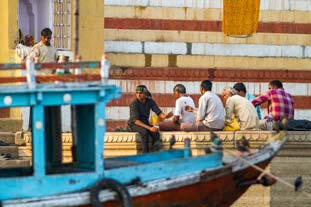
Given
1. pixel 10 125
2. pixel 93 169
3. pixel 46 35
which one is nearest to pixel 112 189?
pixel 93 169

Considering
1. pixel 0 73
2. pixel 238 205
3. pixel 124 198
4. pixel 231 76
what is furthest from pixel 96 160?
pixel 231 76

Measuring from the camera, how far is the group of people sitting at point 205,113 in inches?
754

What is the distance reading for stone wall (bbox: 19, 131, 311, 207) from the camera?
62.3ft

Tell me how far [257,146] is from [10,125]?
4.77 m

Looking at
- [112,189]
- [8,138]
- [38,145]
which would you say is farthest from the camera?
[8,138]

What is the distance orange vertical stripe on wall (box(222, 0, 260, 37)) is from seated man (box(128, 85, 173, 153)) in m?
4.53

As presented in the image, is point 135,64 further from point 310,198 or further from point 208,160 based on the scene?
point 208,160

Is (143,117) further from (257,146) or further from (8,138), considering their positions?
(8,138)

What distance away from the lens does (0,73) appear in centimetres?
2184

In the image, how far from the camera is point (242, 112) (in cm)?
1950

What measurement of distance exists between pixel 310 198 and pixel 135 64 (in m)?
5.09

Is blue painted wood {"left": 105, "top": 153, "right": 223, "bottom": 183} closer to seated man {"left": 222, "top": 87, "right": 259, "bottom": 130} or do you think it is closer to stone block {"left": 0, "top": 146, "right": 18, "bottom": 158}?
seated man {"left": 222, "top": 87, "right": 259, "bottom": 130}

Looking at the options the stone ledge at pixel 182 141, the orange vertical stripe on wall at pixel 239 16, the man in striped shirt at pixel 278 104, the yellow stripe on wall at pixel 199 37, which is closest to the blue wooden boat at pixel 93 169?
the stone ledge at pixel 182 141

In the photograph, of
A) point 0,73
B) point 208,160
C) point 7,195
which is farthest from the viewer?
point 0,73
